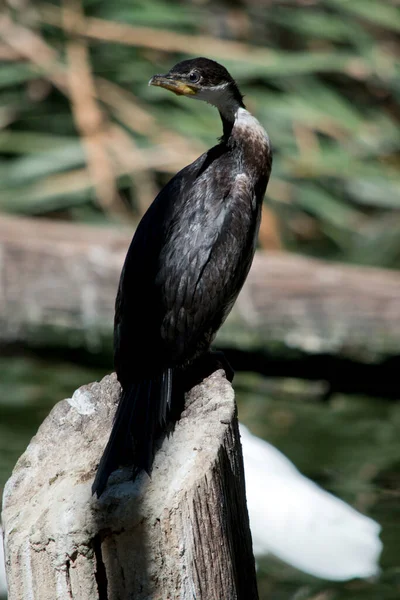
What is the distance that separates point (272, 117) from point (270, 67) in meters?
0.29

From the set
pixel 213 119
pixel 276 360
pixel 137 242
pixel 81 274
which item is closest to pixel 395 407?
pixel 276 360

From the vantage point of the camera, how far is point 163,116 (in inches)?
215

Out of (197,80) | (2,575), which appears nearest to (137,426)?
(197,80)

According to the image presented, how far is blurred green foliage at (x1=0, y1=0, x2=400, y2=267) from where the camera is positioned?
17.5 ft

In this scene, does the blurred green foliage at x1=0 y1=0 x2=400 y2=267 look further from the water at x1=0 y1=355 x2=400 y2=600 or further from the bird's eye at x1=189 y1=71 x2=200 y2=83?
the bird's eye at x1=189 y1=71 x2=200 y2=83

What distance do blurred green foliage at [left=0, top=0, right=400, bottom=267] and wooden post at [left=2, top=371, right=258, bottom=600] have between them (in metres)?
3.74

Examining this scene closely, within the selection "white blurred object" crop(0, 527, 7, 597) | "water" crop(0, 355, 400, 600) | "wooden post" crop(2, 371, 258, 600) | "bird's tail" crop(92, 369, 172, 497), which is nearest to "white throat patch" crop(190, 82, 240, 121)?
"bird's tail" crop(92, 369, 172, 497)

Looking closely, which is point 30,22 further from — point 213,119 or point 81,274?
point 81,274

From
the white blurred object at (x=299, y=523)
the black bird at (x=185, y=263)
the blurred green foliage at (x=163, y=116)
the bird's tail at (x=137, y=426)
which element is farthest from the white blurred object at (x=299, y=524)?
the blurred green foliage at (x=163, y=116)

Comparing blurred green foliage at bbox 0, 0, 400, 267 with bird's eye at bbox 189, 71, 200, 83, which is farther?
blurred green foliage at bbox 0, 0, 400, 267

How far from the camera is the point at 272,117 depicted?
5504 mm

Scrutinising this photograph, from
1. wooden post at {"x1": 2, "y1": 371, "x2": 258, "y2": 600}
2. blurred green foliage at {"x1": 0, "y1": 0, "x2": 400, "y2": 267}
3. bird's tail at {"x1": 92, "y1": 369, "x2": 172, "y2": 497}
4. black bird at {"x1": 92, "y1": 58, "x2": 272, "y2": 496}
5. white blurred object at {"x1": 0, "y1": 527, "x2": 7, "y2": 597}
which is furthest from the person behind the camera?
blurred green foliage at {"x1": 0, "y1": 0, "x2": 400, "y2": 267}

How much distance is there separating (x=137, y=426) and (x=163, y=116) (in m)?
3.93

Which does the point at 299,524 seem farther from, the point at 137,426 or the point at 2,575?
the point at 137,426
